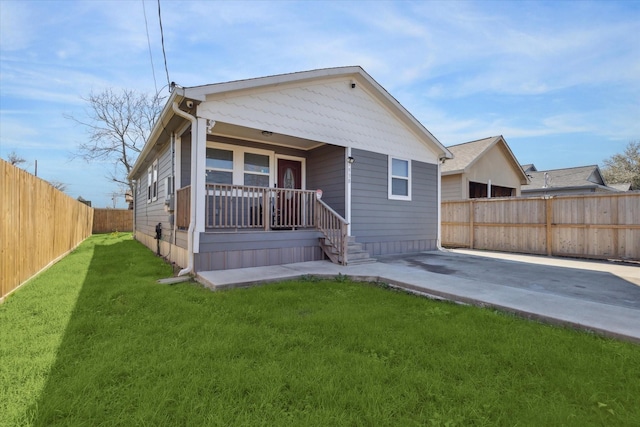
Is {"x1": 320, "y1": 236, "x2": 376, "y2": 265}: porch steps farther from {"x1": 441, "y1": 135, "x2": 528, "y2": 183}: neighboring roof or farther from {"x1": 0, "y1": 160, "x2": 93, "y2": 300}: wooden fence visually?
{"x1": 441, "y1": 135, "x2": 528, "y2": 183}: neighboring roof

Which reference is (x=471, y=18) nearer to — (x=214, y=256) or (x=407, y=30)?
(x=407, y=30)

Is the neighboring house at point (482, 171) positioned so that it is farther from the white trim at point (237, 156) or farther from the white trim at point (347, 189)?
the white trim at point (237, 156)

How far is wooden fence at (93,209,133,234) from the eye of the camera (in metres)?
20.5

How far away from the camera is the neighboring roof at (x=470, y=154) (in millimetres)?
14047

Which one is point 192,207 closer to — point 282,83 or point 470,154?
point 282,83

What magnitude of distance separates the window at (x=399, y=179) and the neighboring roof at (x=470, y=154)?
5749 mm

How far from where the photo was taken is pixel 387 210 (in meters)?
8.83

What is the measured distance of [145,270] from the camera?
6324 mm

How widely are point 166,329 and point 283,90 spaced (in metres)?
Answer: 5.55

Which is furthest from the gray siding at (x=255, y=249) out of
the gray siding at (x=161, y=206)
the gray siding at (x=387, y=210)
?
the gray siding at (x=161, y=206)

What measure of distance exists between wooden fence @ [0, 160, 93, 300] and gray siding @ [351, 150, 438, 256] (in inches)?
255

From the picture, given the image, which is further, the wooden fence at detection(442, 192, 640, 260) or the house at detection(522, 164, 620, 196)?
the house at detection(522, 164, 620, 196)

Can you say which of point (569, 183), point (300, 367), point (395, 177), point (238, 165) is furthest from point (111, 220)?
point (569, 183)

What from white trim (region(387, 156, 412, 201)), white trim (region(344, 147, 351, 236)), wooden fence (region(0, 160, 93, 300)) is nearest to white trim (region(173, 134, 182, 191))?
wooden fence (region(0, 160, 93, 300))
